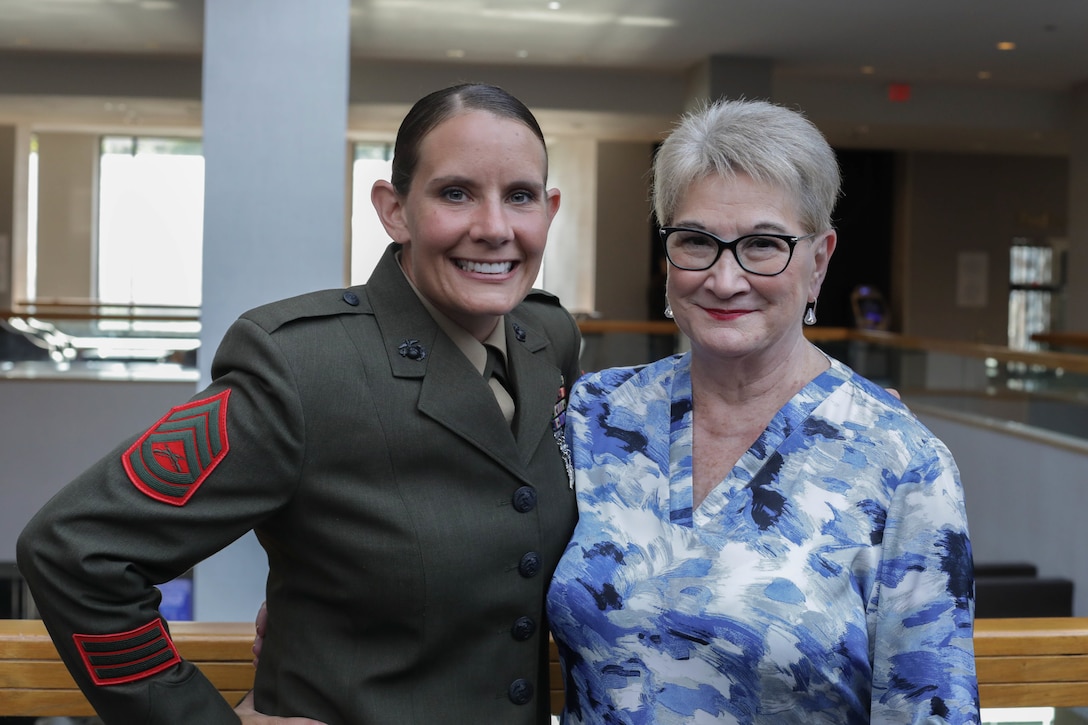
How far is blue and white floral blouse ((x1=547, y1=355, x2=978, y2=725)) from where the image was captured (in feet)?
4.83

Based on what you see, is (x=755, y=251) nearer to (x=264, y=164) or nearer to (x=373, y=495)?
(x=373, y=495)

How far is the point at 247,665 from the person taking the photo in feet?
6.23

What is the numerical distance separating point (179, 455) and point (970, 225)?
1891 cm

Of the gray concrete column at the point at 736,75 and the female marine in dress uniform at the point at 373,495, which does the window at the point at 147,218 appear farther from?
the female marine in dress uniform at the point at 373,495

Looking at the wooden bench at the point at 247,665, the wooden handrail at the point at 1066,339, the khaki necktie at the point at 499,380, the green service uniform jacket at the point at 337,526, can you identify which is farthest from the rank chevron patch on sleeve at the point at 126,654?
the wooden handrail at the point at 1066,339

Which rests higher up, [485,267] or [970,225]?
[970,225]

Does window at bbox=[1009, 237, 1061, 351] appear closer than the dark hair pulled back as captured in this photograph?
No

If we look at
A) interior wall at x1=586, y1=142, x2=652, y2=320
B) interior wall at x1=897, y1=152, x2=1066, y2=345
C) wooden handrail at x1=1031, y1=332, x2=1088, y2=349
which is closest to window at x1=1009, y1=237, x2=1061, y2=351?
interior wall at x1=897, y1=152, x2=1066, y2=345

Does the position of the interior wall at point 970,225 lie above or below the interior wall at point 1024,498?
above

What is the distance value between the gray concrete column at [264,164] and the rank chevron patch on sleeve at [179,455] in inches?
120

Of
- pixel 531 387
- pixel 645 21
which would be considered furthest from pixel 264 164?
pixel 645 21

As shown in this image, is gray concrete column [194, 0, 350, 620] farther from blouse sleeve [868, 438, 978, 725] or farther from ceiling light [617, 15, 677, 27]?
ceiling light [617, 15, 677, 27]

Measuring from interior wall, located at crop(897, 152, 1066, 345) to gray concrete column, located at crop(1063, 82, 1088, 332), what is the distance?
4788 millimetres

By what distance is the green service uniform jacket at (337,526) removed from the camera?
1380 mm
